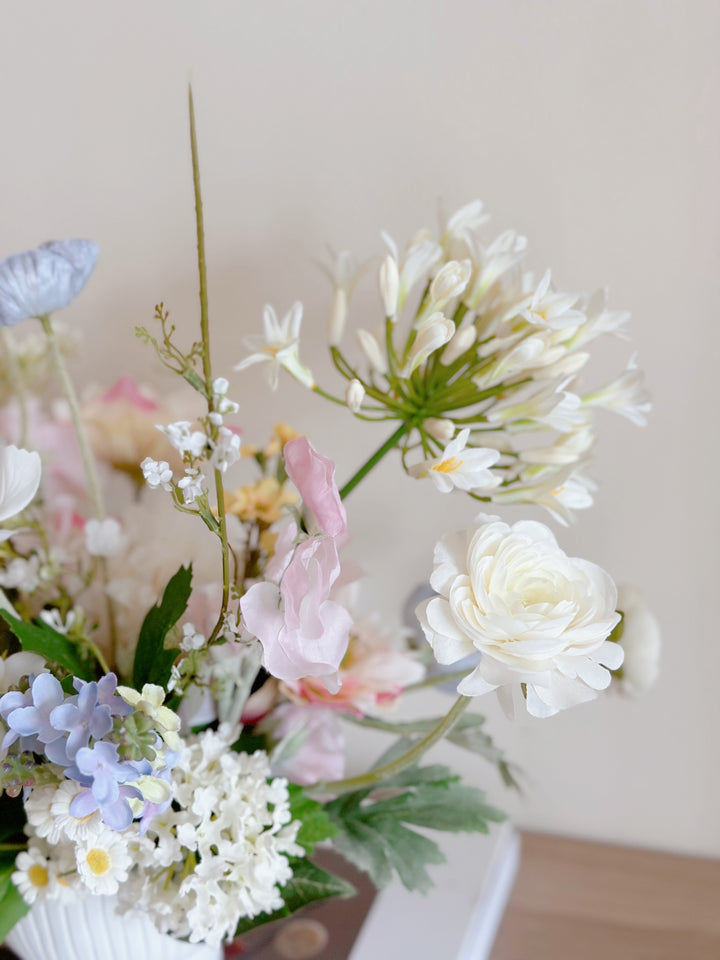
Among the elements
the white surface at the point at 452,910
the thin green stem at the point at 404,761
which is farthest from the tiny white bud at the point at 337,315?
the white surface at the point at 452,910

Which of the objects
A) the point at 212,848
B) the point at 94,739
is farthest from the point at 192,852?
the point at 94,739

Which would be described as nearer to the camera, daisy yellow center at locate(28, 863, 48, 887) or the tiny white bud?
daisy yellow center at locate(28, 863, 48, 887)

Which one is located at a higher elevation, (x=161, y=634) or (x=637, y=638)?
(x=161, y=634)

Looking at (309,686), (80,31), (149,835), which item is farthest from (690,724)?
(80,31)

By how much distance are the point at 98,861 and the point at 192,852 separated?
0.19ft

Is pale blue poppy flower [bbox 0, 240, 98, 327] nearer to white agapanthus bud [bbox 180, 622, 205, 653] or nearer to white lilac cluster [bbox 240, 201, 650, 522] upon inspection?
white lilac cluster [bbox 240, 201, 650, 522]

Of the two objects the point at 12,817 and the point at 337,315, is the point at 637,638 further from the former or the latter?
the point at 12,817

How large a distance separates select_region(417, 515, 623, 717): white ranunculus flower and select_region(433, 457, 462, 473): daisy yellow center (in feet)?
0.19

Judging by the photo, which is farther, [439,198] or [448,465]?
[439,198]

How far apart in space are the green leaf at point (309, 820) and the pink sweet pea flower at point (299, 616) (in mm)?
162

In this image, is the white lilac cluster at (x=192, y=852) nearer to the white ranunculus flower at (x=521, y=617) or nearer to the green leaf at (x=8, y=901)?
the green leaf at (x=8, y=901)

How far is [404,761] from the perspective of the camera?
625 mm

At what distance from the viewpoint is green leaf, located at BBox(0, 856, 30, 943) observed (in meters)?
0.61

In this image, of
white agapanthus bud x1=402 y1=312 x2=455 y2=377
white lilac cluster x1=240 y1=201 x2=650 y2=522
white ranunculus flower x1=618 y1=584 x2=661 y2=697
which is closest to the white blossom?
white lilac cluster x1=240 y1=201 x2=650 y2=522
